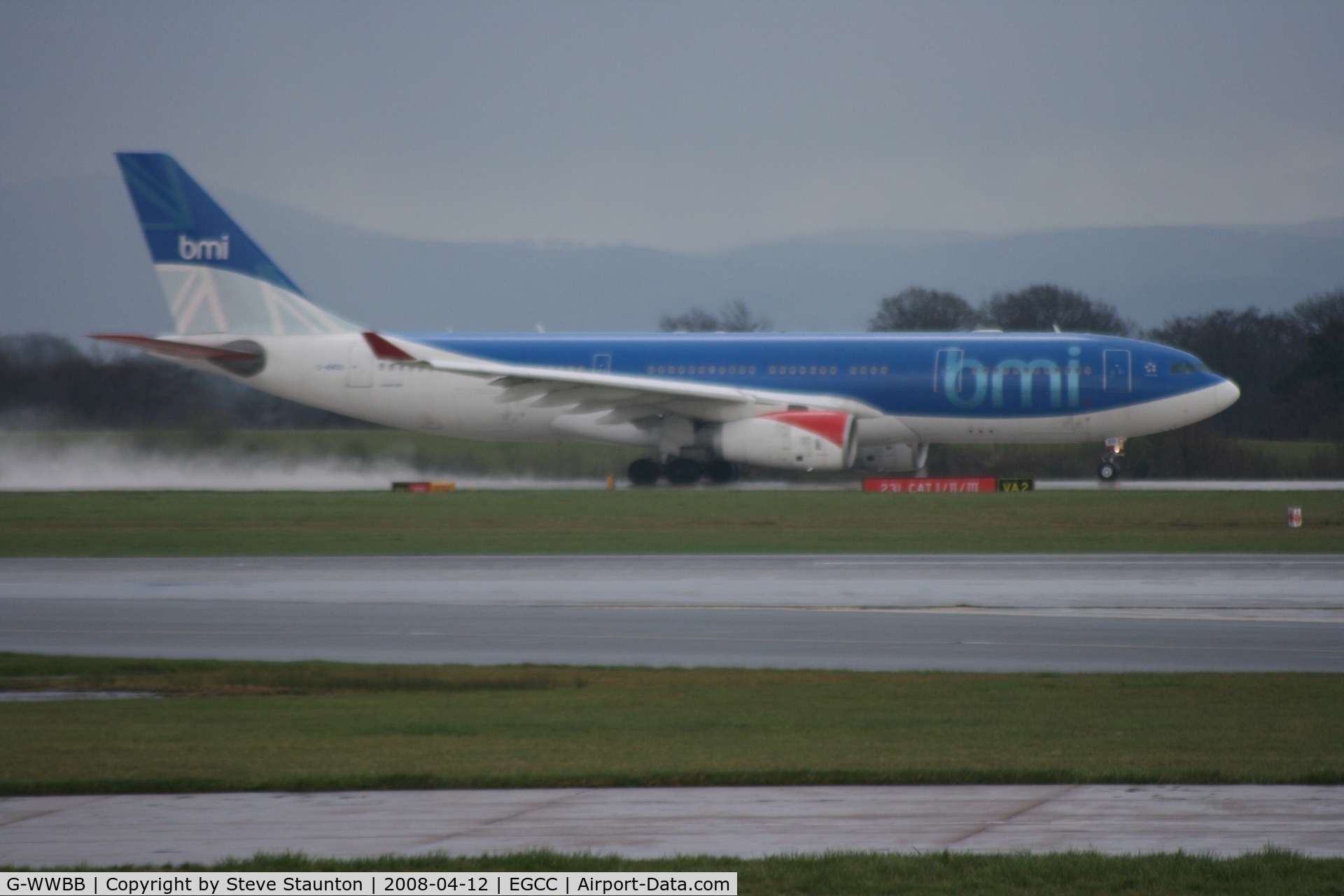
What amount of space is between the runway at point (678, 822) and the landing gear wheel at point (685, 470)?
28.7 meters

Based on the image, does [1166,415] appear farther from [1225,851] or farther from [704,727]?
[1225,851]

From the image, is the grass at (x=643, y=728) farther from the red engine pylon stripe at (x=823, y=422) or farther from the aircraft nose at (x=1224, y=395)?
the aircraft nose at (x=1224, y=395)

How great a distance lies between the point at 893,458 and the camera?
3756cm

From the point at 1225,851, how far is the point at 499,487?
33145mm

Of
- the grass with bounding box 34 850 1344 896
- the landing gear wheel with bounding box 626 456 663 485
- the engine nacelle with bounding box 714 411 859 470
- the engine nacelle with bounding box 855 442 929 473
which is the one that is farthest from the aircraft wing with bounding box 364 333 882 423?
the grass with bounding box 34 850 1344 896

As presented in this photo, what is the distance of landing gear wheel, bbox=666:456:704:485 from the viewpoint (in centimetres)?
3634

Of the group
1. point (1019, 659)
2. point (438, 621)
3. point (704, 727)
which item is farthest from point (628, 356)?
point (704, 727)

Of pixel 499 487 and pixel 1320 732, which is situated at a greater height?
A: pixel 499 487

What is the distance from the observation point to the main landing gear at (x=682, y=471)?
36438 millimetres

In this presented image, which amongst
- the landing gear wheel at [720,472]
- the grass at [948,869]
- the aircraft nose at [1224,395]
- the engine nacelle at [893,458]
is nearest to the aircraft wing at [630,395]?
the landing gear wheel at [720,472]

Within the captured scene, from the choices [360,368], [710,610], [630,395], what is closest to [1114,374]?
[630,395]

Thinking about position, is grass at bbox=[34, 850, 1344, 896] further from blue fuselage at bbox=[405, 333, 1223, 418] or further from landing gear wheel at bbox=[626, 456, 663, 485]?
landing gear wheel at bbox=[626, 456, 663, 485]

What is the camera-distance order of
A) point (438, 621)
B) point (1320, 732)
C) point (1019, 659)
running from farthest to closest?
point (438, 621) < point (1019, 659) < point (1320, 732)

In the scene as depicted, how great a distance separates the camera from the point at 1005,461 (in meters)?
42.1
